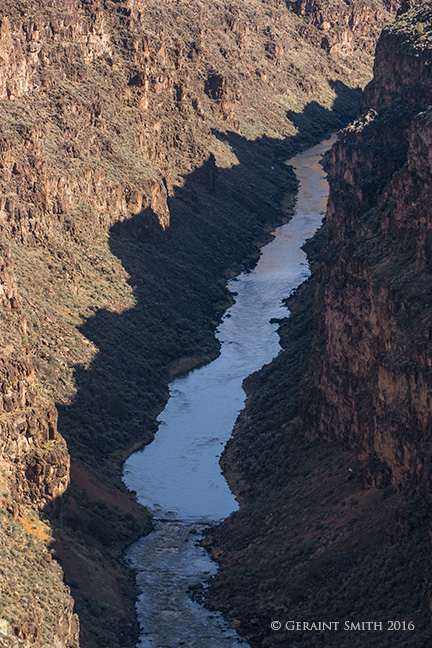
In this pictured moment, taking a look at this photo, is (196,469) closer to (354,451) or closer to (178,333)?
(354,451)

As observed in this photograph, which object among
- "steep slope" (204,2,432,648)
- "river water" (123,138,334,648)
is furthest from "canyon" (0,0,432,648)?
"river water" (123,138,334,648)

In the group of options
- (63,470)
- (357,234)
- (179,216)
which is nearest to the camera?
(63,470)

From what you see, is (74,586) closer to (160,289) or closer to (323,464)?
(323,464)

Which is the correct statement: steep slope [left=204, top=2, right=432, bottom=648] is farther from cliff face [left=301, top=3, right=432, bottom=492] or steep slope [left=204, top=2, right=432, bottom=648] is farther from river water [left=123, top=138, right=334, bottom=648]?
river water [left=123, top=138, right=334, bottom=648]

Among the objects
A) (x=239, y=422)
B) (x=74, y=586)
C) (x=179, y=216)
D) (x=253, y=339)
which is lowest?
(x=74, y=586)

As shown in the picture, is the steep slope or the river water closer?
the steep slope

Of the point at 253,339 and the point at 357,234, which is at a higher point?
the point at 253,339

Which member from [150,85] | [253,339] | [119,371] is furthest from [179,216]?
[119,371]
